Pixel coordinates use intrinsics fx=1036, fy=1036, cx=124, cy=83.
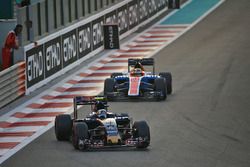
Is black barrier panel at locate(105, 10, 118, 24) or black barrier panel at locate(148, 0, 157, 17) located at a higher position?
black barrier panel at locate(105, 10, 118, 24)

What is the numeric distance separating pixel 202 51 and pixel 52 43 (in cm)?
734

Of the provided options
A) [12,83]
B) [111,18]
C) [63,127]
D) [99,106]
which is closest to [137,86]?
[12,83]

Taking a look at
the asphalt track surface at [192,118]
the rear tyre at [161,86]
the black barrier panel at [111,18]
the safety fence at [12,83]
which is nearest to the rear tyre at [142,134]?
the asphalt track surface at [192,118]

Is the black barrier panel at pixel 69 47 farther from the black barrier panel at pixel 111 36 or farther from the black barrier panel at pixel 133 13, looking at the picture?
the black barrier panel at pixel 133 13

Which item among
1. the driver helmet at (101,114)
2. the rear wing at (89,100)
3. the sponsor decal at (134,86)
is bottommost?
the sponsor decal at (134,86)

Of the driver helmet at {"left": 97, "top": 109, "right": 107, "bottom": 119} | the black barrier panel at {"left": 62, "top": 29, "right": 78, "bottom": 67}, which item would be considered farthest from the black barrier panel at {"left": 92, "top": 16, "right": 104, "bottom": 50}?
the driver helmet at {"left": 97, "top": 109, "right": 107, "bottom": 119}

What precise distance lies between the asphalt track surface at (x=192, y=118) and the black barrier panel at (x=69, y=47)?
8.96ft

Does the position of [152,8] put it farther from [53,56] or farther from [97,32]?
[53,56]

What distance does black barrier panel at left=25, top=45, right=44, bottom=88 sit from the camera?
2834 centimetres

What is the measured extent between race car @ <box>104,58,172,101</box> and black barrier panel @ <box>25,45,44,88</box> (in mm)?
2697

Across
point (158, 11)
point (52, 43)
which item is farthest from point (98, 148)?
point (158, 11)

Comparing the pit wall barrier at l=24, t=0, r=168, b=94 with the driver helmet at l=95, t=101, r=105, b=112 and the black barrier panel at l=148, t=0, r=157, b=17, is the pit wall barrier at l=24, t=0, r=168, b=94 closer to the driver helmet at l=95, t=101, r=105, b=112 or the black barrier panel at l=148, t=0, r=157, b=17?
the black barrier panel at l=148, t=0, r=157, b=17

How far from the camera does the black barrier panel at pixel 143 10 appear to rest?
43862 mm

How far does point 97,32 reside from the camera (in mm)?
36750
